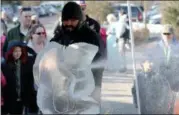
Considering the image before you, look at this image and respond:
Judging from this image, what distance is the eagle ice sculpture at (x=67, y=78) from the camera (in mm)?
4113

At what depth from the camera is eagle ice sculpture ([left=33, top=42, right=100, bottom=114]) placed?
4113mm

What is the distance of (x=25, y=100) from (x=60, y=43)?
46.0 inches

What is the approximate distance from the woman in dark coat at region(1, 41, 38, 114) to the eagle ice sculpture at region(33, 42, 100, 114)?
2.65 feet

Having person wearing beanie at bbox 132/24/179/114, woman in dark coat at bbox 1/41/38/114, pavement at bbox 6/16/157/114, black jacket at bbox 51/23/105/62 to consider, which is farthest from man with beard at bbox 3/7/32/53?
black jacket at bbox 51/23/105/62

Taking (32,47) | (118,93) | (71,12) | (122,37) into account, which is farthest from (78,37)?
(122,37)

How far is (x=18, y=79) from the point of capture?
5133 millimetres

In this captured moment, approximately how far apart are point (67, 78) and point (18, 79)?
1100 millimetres

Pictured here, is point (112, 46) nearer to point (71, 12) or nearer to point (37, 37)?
point (37, 37)

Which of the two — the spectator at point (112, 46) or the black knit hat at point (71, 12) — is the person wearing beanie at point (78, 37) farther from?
the spectator at point (112, 46)

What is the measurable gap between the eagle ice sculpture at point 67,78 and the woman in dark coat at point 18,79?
809 millimetres

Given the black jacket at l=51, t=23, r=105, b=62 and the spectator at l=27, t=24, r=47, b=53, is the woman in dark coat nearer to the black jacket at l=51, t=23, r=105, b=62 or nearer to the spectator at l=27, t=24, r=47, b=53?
the spectator at l=27, t=24, r=47, b=53

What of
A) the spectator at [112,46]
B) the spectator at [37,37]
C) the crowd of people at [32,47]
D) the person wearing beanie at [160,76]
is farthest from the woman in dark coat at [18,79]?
the spectator at [112,46]

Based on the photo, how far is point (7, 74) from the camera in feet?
17.0

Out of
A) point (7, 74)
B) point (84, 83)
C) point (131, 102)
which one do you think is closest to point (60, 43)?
point (84, 83)
